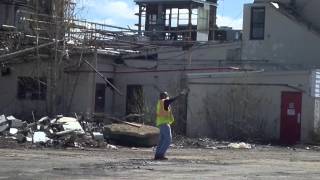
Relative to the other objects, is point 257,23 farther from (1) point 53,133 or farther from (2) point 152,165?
(2) point 152,165

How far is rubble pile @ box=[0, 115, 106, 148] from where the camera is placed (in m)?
24.5

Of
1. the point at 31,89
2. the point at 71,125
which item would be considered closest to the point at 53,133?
the point at 71,125

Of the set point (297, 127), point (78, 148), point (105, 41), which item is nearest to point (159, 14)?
point (105, 41)

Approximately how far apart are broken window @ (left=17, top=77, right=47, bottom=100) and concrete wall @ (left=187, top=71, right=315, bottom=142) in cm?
997

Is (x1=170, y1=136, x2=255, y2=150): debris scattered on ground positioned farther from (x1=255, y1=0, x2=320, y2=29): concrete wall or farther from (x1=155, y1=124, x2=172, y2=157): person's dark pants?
(x1=255, y1=0, x2=320, y2=29): concrete wall

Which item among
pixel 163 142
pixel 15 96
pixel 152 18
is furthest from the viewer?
pixel 152 18

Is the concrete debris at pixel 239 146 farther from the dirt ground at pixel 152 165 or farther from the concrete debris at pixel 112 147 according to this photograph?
the concrete debris at pixel 112 147

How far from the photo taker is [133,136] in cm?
2547

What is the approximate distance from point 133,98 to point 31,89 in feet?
19.4

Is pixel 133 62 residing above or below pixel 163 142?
above

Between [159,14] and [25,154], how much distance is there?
40.4 meters

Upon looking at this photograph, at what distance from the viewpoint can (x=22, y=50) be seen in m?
35.4

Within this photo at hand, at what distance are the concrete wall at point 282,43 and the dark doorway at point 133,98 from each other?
6633mm

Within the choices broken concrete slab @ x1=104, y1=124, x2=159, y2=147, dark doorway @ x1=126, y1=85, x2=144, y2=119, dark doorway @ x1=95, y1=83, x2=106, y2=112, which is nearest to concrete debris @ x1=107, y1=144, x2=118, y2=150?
broken concrete slab @ x1=104, y1=124, x2=159, y2=147
